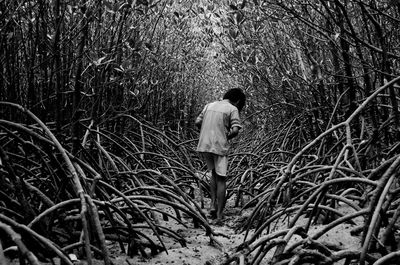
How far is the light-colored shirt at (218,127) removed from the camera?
4855 mm

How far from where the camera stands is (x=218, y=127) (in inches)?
192

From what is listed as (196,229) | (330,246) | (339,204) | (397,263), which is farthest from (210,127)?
(397,263)

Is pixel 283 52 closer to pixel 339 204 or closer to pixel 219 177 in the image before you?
pixel 219 177

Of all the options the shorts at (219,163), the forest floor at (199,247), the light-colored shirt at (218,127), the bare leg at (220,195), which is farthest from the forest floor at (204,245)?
the light-colored shirt at (218,127)

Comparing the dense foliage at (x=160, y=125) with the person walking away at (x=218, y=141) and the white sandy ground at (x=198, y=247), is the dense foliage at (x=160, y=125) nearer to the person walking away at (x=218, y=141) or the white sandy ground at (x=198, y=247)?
the white sandy ground at (x=198, y=247)

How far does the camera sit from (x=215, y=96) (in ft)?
60.5

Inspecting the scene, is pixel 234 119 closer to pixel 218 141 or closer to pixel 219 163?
pixel 218 141

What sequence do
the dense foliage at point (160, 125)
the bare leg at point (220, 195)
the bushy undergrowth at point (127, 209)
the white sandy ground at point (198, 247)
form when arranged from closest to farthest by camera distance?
the bushy undergrowth at point (127, 209), the dense foliage at point (160, 125), the white sandy ground at point (198, 247), the bare leg at point (220, 195)

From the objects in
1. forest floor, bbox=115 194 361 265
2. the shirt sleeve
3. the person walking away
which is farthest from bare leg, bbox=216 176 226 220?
the shirt sleeve

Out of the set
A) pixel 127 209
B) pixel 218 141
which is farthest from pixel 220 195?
pixel 127 209

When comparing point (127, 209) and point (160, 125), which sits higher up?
point (160, 125)

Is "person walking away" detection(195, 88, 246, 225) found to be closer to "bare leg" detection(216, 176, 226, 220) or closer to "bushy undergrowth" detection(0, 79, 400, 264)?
"bare leg" detection(216, 176, 226, 220)

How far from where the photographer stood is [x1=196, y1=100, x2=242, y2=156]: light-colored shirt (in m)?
4.86

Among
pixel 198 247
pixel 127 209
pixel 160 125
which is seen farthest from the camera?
pixel 160 125
